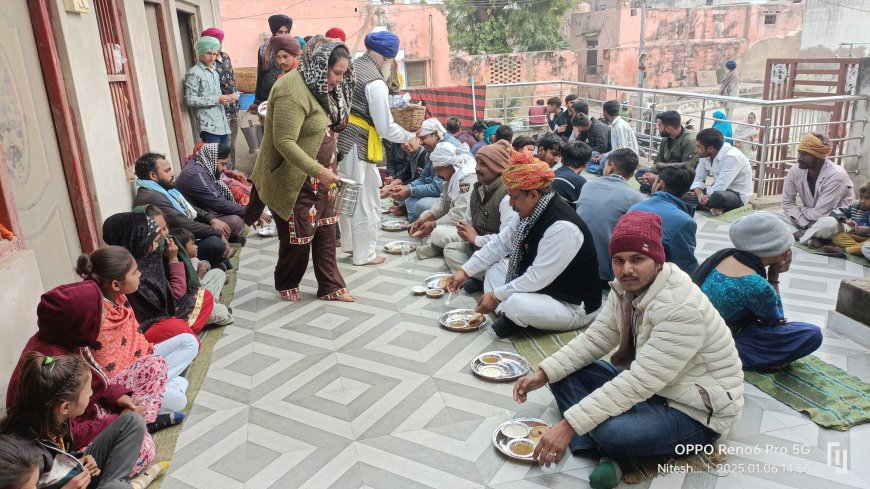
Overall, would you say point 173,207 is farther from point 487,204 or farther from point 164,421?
point 487,204

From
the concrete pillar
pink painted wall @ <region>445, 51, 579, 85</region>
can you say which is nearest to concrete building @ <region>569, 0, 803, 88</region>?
pink painted wall @ <region>445, 51, 579, 85</region>

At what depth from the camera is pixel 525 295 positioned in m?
3.64

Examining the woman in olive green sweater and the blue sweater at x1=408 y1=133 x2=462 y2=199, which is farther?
the blue sweater at x1=408 y1=133 x2=462 y2=199

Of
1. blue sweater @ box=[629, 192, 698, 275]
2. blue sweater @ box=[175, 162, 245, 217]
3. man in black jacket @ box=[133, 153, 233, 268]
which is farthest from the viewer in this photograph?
blue sweater @ box=[175, 162, 245, 217]

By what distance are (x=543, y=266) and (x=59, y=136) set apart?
3.18 metres

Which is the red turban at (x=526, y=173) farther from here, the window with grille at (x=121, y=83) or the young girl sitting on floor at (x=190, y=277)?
the window with grille at (x=121, y=83)

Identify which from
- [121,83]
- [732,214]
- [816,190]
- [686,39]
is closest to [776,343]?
[816,190]

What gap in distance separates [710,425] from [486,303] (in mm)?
1531

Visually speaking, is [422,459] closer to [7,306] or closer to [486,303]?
[486,303]

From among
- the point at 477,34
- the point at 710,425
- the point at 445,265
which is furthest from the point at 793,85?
the point at 477,34

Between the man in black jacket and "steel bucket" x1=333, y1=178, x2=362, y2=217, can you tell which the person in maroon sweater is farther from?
the man in black jacket

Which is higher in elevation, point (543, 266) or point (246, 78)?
point (246, 78)

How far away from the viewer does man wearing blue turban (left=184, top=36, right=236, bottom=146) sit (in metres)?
7.05

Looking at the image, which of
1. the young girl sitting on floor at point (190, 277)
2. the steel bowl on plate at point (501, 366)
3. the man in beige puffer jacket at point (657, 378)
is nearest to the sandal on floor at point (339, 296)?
the young girl sitting on floor at point (190, 277)
